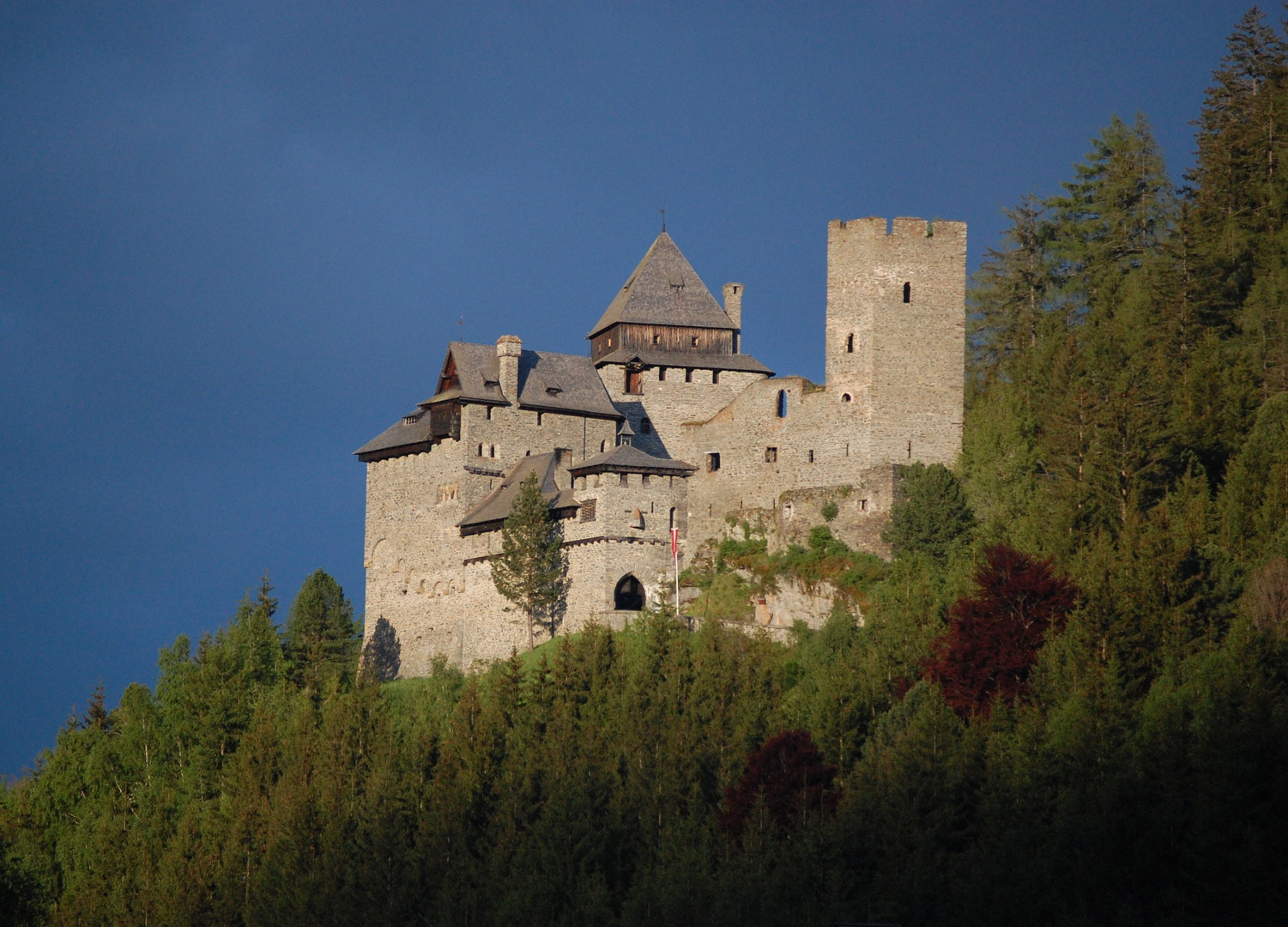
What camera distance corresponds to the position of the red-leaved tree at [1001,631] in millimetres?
42625

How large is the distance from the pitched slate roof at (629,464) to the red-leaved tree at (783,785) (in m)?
14.4

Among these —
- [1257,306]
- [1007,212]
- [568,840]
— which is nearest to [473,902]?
[568,840]

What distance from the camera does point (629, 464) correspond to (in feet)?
185

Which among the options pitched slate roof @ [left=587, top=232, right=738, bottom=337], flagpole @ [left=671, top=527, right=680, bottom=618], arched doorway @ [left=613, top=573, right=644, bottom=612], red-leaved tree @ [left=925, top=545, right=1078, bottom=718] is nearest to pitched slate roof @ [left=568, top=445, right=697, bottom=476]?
flagpole @ [left=671, top=527, right=680, bottom=618]

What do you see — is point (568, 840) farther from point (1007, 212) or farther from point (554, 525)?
point (1007, 212)

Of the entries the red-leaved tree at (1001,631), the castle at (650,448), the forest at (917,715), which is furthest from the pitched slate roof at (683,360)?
the red-leaved tree at (1001,631)

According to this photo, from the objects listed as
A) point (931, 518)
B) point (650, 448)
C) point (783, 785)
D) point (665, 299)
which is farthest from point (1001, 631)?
point (665, 299)

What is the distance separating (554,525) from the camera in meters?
57.2

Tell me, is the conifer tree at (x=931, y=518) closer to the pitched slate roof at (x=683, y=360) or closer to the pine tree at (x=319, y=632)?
the pitched slate roof at (x=683, y=360)

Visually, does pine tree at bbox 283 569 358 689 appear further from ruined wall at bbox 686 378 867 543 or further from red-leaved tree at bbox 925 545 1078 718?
red-leaved tree at bbox 925 545 1078 718

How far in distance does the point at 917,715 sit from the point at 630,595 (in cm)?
1562

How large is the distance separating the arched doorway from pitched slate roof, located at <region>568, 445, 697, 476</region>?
130 inches

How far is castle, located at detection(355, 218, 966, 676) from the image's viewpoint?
56438mm

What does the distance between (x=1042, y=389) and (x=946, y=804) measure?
20351mm
